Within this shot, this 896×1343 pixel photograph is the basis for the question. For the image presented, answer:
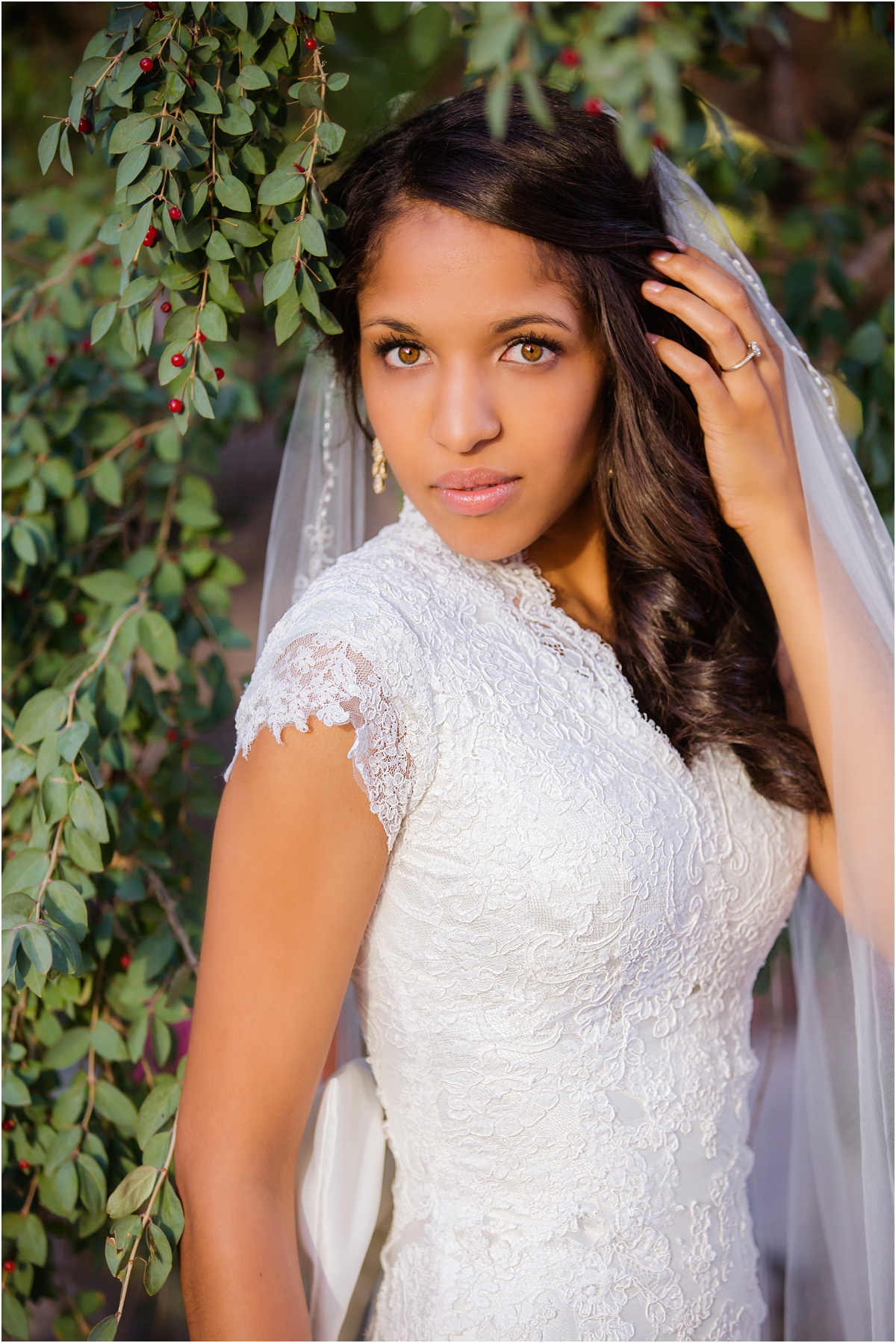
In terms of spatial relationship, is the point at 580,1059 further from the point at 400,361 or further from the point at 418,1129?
the point at 400,361

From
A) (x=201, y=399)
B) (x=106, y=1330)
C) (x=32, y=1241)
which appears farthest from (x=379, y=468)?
(x=32, y=1241)

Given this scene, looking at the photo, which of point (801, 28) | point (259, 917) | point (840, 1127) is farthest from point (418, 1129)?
point (801, 28)

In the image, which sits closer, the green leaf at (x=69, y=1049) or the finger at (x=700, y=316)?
the finger at (x=700, y=316)

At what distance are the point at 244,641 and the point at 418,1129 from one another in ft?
3.12

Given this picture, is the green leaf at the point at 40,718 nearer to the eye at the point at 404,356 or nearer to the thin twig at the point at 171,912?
the thin twig at the point at 171,912

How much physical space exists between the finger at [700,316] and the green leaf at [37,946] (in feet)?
3.87

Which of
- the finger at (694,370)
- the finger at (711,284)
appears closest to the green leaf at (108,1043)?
the finger at (694,370)

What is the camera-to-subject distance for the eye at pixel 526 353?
52.7 inches

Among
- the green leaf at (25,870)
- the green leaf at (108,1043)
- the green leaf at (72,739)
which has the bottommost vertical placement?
the green leaf at (108,1043)

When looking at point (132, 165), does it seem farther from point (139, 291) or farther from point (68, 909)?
point (68, 909)

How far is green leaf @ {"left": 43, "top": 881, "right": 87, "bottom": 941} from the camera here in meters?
1.38

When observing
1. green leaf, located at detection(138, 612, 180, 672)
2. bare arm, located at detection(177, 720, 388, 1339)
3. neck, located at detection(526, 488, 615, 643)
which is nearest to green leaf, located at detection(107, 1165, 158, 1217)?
bare arm, located at detection(177, 720, 388, 1339)

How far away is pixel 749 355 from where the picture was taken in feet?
4.78

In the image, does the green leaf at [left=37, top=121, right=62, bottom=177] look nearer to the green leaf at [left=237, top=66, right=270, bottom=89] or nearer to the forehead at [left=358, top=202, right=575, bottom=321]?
the green leaf at [left=237, top=66, right=270, bottom=89]
